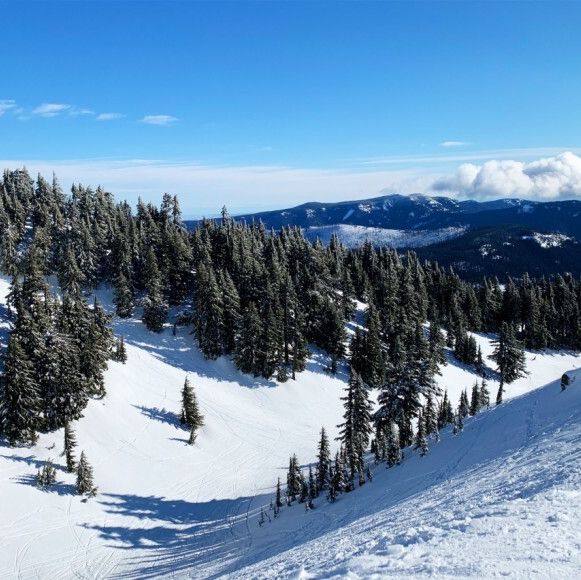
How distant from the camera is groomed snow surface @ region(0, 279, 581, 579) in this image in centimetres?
1204

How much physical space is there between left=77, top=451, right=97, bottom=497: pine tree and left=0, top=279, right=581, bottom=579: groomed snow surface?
0.73 meters

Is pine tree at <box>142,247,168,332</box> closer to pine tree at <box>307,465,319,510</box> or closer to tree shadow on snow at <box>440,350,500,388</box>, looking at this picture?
pine tree at <box>307,465,319,510</box>

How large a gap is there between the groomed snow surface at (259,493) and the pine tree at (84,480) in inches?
28.8

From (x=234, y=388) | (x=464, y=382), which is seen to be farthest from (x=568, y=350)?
(x=234, y=388)

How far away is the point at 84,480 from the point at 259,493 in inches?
605

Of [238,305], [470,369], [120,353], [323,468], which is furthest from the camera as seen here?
[470,369]

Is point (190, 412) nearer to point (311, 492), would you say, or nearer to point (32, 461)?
point (32, 461)

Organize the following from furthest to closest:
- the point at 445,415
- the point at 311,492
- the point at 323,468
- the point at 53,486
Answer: the point at 445,415
the point at 323,468
the point at 53,486
the point at 311,492

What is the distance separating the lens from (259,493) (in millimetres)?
43500

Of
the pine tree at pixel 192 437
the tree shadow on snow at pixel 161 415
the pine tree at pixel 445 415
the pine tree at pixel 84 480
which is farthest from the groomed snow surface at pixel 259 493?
Answer: the pine tree at pixel 445 415

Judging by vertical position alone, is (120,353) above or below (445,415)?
above

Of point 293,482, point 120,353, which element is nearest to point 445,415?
point 293,482

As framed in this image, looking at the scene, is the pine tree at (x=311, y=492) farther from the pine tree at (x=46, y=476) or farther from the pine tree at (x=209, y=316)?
the pine tree at (x=209, y=316)

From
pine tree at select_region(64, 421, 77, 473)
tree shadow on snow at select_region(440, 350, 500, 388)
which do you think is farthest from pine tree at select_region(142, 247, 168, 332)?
tree shadow on snow at select_region(440, 350, 500, 388)
